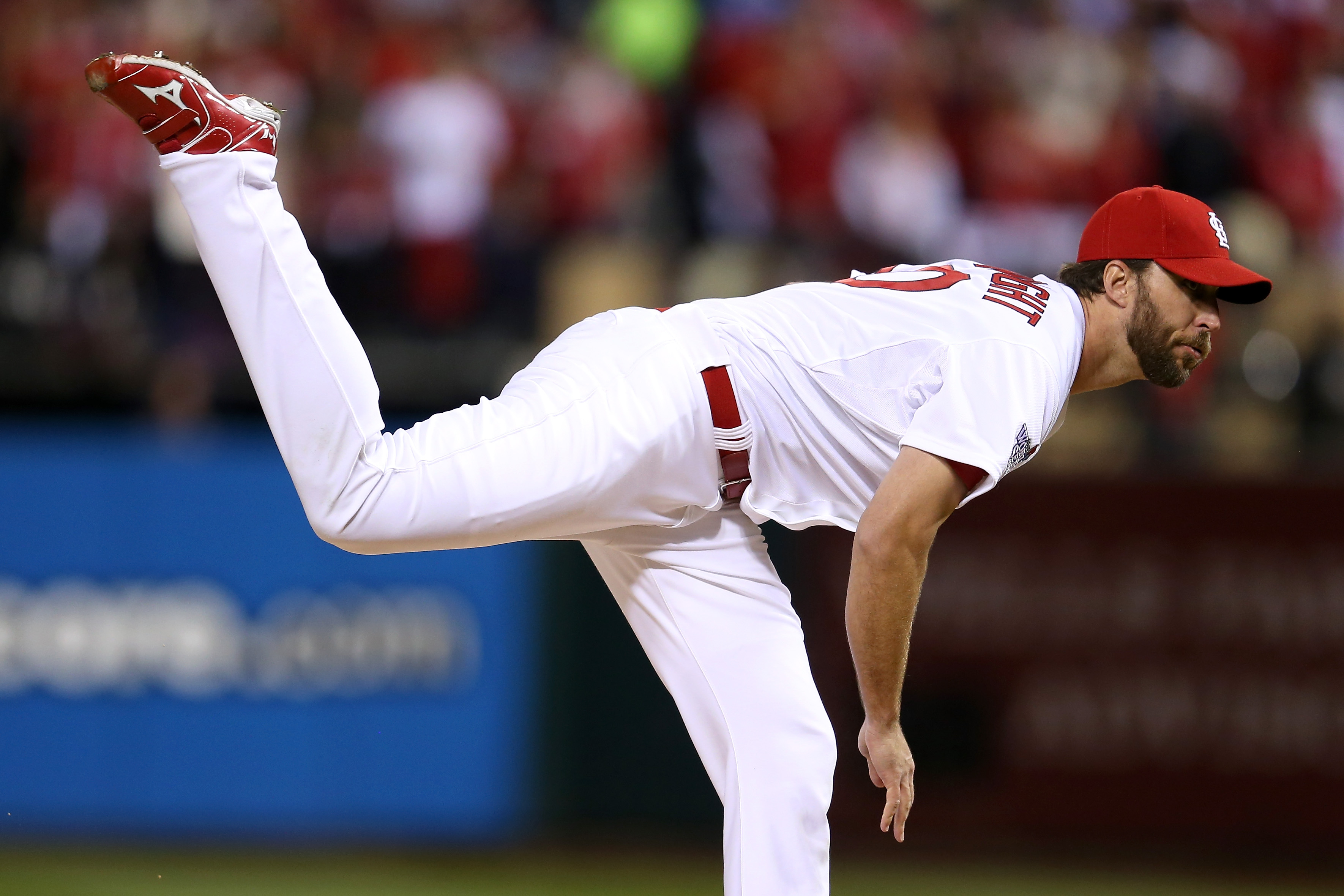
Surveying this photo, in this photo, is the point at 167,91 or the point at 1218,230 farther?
the point at 1218,230

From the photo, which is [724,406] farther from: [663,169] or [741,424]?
[663,169]

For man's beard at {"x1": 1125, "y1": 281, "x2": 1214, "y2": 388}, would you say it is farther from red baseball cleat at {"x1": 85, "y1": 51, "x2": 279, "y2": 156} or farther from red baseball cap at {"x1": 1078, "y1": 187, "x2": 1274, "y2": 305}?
red baseball cleat at {"x1": 85, "y1": 51, "x2": 279, "y2": 156}

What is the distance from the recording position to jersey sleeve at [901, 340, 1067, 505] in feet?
12.0

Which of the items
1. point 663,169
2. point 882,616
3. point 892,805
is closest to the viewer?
point 882,616

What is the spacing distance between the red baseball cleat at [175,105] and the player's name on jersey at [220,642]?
13.5ft

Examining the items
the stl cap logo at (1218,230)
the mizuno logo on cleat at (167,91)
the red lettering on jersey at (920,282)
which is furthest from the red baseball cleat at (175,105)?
the stl cap logo at (1218,230)

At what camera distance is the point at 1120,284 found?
4086 millimetres

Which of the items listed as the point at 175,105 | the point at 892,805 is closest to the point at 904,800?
the point at 892,805

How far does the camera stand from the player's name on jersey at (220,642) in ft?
24.3

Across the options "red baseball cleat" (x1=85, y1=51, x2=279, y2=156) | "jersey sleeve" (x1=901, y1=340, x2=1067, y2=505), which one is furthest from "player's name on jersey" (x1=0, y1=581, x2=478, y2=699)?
"jersey sleeve" (x1=901, y1=340, x2=1067, y2=505)

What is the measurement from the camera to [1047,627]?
24.9ft

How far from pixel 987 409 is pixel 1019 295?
458mm

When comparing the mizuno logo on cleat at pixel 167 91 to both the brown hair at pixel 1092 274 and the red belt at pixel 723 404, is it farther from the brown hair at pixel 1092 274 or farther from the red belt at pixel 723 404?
the brown hair at pixel 1092 274

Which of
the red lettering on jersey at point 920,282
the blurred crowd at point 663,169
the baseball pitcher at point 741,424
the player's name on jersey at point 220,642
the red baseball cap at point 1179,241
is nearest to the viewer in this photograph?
the baseball pitcher at point 741,424
